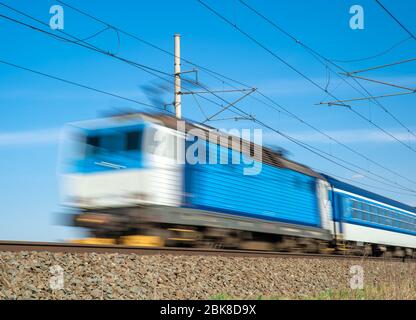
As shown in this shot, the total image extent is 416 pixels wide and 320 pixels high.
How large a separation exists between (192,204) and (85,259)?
16.2 feet

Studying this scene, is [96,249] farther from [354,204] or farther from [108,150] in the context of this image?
[354,204]

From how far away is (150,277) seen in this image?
8820 mm

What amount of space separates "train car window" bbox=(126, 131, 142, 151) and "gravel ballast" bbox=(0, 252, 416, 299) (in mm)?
3087

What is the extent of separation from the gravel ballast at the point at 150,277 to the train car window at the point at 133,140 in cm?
309

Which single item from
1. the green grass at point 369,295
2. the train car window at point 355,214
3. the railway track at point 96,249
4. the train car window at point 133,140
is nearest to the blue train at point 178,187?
the train car window at point 133,140

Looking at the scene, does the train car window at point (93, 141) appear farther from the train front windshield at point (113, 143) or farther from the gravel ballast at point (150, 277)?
the gravel ballast at point (150, 277)

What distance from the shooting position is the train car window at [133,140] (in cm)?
1206

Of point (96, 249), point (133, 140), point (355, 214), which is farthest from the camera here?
point (355, 214)

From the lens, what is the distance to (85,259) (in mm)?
8305

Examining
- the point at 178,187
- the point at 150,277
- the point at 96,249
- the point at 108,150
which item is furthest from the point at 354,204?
the point at 96,249

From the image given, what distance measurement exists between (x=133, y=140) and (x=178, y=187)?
5.15 ft

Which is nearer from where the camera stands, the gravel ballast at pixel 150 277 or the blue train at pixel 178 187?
the gravel ballast at pixel 150 277
